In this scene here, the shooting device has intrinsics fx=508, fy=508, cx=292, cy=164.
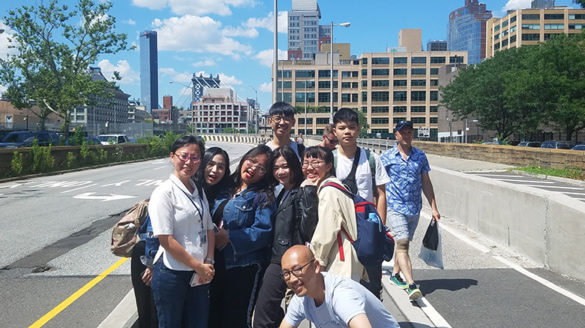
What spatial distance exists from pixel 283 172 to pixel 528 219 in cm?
488

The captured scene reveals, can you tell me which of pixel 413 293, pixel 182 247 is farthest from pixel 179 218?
pixel 413 293

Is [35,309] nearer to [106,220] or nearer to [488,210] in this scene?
[106,220]

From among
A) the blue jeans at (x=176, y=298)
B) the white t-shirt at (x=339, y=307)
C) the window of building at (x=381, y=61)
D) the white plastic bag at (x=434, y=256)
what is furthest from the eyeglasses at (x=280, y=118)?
the window of building at (x=381, y=61)

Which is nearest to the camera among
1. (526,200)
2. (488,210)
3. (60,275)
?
(60,275)

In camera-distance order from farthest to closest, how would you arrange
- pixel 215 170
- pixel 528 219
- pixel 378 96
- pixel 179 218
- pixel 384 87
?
1. pixel 378 96
2. pixel 384 87
3. pixel 528 219
4. pixel 215 170
5. pixel 179 218

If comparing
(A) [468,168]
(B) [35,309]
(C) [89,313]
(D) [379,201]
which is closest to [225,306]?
(D) [379,201]

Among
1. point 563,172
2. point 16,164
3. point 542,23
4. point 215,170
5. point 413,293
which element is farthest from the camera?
point 542,23

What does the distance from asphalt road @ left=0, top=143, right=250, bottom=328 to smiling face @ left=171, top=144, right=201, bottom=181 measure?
2.18 m

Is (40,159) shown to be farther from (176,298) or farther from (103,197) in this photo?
(176,298)

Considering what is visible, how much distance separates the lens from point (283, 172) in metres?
3.57

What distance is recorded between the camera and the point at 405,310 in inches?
192

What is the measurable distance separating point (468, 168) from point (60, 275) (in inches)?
976

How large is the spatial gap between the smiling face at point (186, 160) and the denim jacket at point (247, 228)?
0.39 m

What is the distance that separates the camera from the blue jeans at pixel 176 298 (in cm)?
310
